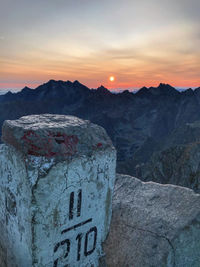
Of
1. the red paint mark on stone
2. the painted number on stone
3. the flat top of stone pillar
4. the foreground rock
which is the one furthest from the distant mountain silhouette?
the red paint mark on stone

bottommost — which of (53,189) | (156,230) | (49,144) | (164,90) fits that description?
(156,230)

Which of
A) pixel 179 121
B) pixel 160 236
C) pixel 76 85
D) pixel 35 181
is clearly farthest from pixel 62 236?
pixel 76 85

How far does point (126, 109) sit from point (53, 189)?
59.4 metres

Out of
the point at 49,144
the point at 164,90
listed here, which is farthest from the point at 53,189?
the point at 164,90

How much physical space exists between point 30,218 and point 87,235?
527mm

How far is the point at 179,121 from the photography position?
5362 cm

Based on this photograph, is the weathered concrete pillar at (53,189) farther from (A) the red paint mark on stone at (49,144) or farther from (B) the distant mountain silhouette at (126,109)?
(B) the distant mountain silhouette at (126,109)

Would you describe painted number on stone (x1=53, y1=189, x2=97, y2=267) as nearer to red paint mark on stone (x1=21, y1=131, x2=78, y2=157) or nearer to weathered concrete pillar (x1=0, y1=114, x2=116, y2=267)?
weathered concrete pillar (x1=0, y1=114, x2=116, y2=267)

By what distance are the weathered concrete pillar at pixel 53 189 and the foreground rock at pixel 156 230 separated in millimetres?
367

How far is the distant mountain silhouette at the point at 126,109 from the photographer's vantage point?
171 ft

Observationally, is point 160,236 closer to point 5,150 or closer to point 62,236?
point 62,236

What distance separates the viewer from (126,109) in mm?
60094

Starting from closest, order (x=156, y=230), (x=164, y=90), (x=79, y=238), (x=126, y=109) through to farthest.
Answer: (x=79, y=238) < (x=156, y=230) < (x=164, y=90) < (x=126, y=109)

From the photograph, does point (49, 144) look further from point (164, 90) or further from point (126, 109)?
point (164, 90)
